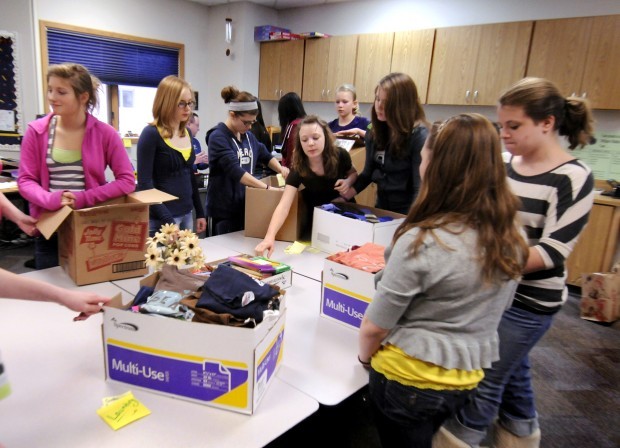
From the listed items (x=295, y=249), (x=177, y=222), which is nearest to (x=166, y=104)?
(x=177, y=222)

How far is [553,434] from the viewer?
2102 millimetres

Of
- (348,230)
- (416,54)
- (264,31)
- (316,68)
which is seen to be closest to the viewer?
(348,230)

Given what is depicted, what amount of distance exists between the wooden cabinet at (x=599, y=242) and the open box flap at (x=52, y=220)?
11.5 feet

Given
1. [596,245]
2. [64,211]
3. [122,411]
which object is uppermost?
[64,211]

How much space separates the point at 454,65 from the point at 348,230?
3035mm

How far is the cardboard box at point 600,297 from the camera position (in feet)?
10.8

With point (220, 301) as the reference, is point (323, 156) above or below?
above

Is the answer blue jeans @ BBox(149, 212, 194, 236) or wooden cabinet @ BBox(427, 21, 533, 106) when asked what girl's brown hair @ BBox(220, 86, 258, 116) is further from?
wooden cabinet @ BBox(427, 21, 533, 106)

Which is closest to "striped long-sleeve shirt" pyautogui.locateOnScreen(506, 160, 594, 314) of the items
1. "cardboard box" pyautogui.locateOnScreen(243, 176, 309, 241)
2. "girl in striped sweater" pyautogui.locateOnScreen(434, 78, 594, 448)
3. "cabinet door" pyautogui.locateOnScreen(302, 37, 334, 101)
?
"girl in striped sweater" pyautogui.locateOnScreen(434, 78, 594, 448)

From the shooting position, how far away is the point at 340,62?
17.1 ft

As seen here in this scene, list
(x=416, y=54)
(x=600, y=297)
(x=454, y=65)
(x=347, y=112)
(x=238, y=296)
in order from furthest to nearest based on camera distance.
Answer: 1. (x=416, y=54)
2. (x=454, y=65)
3. (x=347, y=112)
4. (x=600, y=297)
5. (x=238, y=296)

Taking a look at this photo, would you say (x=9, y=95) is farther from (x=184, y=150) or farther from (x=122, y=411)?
(x=122, y=411)

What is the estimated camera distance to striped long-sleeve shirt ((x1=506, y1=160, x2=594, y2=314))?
1.24 metres

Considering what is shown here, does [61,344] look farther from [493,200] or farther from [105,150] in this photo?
[493,200]
